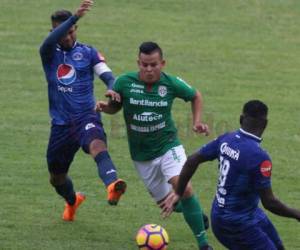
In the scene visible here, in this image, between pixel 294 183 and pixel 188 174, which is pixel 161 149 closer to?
pixel 188 174

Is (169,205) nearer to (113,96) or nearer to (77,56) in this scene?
(113,96)

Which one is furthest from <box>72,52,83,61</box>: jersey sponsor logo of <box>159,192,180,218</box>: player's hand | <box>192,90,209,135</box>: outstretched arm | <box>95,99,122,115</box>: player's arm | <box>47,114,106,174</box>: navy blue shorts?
<box>159,192,180,218</box>: player's hand

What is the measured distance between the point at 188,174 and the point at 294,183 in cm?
498

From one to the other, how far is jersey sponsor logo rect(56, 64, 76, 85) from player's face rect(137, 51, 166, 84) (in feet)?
3.90

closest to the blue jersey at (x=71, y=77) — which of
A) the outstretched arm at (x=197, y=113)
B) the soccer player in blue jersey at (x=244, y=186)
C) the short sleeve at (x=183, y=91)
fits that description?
the short sleeve at (x=183, y=91)

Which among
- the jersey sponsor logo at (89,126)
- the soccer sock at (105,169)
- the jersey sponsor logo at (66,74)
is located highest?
the jersey sponsor logo at (66,74)

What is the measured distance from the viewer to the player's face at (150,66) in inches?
448

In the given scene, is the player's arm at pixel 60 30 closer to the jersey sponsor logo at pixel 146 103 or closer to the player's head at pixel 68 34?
the player's head at pixel 68 34

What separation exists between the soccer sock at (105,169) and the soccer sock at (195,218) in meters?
0.84

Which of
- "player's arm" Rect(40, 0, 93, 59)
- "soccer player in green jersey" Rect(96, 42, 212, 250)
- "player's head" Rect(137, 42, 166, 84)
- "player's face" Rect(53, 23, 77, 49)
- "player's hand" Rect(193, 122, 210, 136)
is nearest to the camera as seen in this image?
"player's hand" Rect(193, 122, 210, 136)

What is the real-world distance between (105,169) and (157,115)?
2.72 feet

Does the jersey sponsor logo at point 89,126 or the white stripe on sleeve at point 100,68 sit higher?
the white stripe on sleeve at point 100,68

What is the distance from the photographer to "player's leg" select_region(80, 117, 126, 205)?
1152 cm

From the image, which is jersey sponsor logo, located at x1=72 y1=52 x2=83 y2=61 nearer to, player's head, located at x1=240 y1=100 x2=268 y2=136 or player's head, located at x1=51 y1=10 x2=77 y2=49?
player's head, located at x1=51 y1=10 x2=77 y2=49
